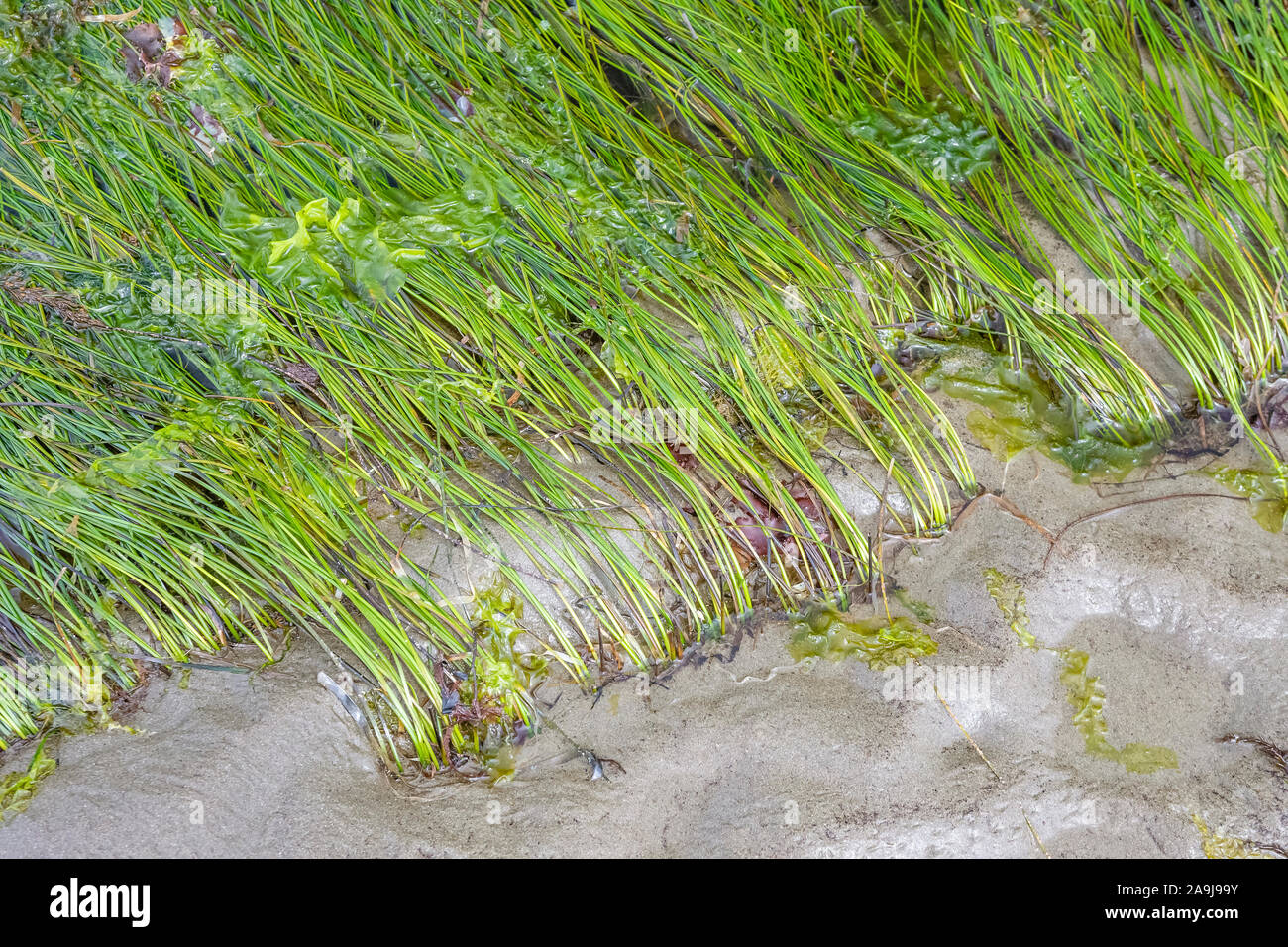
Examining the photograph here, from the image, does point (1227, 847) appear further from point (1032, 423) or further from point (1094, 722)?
point (1032, 423)

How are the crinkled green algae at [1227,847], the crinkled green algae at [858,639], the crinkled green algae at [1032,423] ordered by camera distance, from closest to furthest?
the crinkled green algae at [1227,847] → the crinkled green algae at [858,639] → the crinkled green algae at [1032,423]

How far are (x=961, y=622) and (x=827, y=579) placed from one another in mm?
351

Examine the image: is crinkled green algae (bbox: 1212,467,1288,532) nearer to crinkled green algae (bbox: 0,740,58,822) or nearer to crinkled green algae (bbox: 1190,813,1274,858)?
crinkled green algae (bbox: 1190,813,1274,858)

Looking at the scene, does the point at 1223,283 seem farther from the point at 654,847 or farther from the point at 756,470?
the point at 654,847

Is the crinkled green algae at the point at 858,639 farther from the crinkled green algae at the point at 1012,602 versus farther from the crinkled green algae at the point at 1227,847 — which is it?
the crinkled green algae at the point at 1227,847

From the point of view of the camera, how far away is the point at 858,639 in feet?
6.30

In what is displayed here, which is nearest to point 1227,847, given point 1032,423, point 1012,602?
point 1012,602

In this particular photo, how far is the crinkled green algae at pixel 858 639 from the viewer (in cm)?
188

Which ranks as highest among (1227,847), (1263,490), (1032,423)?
(1032,423)

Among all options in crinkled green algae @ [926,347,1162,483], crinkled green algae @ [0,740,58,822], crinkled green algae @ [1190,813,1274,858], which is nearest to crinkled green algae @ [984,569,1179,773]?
crinkled green algae @ [1190,813,1274,858]

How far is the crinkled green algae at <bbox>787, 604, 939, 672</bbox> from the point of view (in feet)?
6.17

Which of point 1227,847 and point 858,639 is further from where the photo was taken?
point 858,639

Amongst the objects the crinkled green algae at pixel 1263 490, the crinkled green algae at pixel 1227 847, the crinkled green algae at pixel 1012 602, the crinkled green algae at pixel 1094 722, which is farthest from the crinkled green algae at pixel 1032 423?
the crinkled green algae at pixel 1227 847

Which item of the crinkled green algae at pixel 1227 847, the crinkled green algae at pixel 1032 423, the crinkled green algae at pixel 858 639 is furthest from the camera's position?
the crinkled green algae at pixel 1032 423
